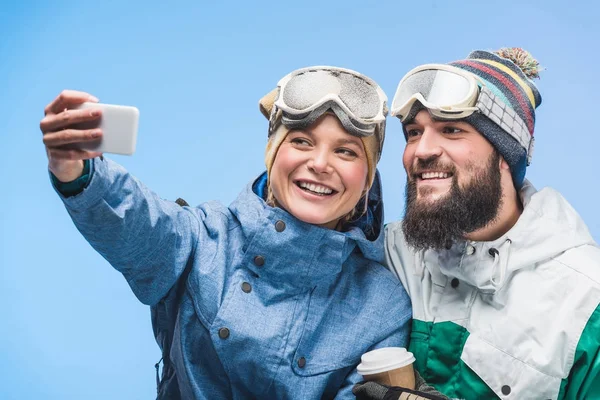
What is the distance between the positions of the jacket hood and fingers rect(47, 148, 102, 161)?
136 cm

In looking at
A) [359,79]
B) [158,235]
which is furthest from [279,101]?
[158,235]

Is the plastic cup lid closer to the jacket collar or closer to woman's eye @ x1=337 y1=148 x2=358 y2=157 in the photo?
the jacket collar

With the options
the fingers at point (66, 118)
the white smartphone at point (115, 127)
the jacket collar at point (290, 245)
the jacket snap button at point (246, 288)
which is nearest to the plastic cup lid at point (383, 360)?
the jacket collar at point (290, 245)

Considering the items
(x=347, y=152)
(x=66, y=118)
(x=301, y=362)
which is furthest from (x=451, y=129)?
(x=66, y=118)

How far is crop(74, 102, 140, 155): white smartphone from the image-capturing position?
77.3 inches

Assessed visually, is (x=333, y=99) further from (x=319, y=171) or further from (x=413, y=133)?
(x=413, y=133)

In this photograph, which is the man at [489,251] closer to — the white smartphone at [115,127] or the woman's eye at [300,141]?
the woman's eye at [300,141]

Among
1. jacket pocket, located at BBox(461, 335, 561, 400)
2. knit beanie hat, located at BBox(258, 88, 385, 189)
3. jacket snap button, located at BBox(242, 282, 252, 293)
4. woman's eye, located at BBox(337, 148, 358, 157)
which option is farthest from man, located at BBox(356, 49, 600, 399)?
jacket snap button, located at BBox(242, 282, 252, 293)

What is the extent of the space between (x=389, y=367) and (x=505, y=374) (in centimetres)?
40

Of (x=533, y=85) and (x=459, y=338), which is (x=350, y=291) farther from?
(x=533, y=85)

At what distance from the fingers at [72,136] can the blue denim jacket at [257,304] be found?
0.51m

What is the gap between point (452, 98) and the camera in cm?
270

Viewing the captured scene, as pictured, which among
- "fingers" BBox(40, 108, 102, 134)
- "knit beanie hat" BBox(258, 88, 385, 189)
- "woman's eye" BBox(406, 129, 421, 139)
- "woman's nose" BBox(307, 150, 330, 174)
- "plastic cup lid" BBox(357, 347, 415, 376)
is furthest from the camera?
"woman's eye" BBox(406, 129, 421, 139)

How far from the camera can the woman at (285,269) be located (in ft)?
8.45
